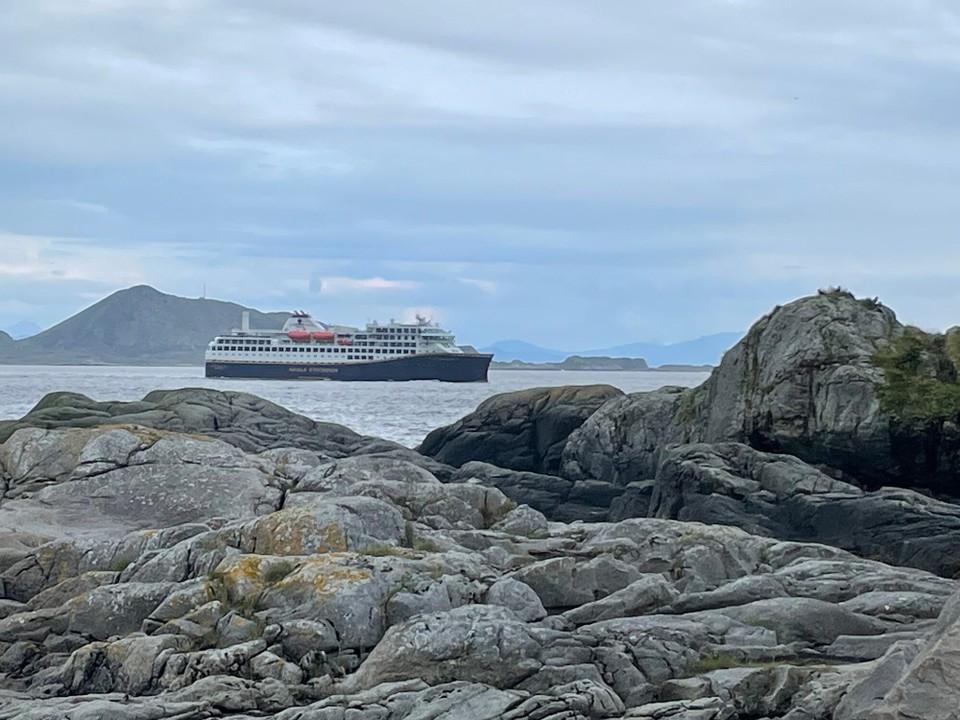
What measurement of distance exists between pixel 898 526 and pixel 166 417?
72.9 ft

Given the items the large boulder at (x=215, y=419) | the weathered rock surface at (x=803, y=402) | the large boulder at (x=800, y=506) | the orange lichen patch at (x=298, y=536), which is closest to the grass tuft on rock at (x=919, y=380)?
the weathered rock surface at (x=803, y=402)

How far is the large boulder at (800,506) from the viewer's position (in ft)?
73.3

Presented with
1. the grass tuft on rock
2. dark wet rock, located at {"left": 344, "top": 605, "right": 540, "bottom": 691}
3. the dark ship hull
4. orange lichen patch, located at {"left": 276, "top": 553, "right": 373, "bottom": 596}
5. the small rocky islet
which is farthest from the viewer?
the dark ship hull

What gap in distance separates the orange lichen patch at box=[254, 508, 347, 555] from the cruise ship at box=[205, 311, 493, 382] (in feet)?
365

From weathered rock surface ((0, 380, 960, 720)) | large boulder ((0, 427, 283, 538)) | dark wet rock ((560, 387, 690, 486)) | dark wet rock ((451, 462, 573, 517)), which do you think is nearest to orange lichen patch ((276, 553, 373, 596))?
weathered rock surface ((0, 380, 960, 720))

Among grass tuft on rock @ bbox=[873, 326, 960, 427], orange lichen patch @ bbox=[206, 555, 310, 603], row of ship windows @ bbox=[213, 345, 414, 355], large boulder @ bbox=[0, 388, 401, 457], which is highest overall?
row of ship windows @ bbox=[213, 345, 414, 355]

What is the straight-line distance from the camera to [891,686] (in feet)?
32.2

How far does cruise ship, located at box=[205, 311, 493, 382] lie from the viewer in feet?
423

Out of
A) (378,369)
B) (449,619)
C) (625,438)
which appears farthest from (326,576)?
(378,369)

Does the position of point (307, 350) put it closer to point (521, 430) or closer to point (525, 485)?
point (521, 430)

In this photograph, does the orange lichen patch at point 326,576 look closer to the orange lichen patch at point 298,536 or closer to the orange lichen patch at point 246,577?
the orange lichen patch at point 246,577

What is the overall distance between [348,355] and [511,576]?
117379 millimetres

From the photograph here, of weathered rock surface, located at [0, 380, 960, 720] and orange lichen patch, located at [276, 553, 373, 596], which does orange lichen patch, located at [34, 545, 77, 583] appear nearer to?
weathered rock surface, located at [0, 380, 960, 720]

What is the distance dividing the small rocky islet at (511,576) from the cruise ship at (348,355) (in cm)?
9983
